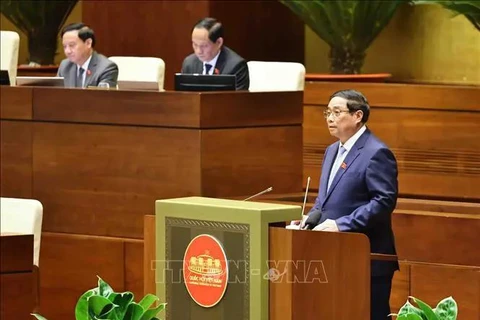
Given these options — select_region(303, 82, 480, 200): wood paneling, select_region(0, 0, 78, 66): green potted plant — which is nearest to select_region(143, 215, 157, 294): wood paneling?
select_region(303, 82, 480, 200): wood paneling

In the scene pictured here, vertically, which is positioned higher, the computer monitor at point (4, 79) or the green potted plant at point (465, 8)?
the green potted plant at point (465, 8)

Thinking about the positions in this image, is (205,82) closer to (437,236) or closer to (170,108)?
(170,108)

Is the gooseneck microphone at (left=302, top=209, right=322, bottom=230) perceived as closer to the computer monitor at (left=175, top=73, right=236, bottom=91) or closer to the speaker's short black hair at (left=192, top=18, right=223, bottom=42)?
the computer monitor at (left=175, top=73, right=236, bottom=91)

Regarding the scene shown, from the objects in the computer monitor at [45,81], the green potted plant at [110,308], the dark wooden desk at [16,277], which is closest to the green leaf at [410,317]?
the green potted plant at [110,308]

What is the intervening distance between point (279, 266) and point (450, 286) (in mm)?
2039

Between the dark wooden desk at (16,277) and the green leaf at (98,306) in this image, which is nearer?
the green leaf at (98,306)

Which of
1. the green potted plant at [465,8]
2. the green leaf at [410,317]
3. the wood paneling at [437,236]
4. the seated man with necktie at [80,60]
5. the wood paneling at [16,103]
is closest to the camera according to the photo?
the green leaf at [410,317]

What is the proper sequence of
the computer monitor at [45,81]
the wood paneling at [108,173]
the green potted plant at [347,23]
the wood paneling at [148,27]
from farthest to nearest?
the wood paneling at [148,27] < the green potted plant at [347,23] < the computer monitor at [45,81] < the wood paneling at [108,173]

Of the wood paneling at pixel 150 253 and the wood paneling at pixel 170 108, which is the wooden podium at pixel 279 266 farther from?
the wood paneling at pixel 170 108

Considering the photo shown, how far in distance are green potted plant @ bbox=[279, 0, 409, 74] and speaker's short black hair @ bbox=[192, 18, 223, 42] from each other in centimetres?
117

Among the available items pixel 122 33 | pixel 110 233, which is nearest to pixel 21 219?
pixel 110 233

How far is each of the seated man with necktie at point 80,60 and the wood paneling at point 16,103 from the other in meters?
0.54

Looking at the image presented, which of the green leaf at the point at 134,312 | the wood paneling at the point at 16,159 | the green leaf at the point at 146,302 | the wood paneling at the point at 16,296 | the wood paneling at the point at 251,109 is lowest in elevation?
the wood paneling at the point at 16,296

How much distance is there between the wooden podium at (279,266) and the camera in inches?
167
